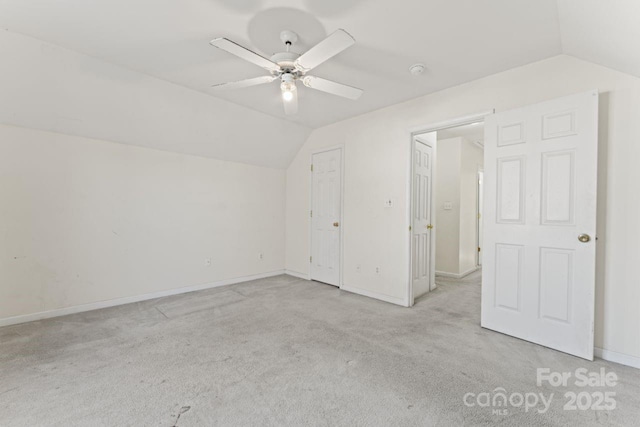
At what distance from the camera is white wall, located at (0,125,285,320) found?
9.25 feet

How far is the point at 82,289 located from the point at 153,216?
3.64 feet

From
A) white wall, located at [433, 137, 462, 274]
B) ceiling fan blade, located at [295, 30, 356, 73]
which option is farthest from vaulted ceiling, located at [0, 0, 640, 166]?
white wall, located at [433, 137, 462, 274]

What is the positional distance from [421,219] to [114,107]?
4046mm

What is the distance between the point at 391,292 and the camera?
11.8 feet

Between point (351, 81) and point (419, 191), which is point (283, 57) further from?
point (419, 191)

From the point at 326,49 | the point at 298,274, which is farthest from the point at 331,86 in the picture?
the point at 298,274

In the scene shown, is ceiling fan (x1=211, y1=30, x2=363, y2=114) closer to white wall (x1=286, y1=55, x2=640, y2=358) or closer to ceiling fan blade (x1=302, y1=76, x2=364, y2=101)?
ceiling fan blade (x1=302, y1=76, x2=364, y2=101)

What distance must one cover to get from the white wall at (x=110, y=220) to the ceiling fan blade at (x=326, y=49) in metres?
2.70

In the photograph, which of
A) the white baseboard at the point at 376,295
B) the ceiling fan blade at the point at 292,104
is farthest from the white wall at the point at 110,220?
the ceiling fan blade at the point at 292,104

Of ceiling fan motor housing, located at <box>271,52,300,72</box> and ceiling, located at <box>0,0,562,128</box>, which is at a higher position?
ceiling, located at <box>0,0,562,128</box>

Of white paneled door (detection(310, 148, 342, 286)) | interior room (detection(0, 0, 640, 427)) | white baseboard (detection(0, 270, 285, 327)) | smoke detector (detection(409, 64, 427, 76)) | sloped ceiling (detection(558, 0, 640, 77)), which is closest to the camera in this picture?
sloped ceiling (detection(558, 0, 640, 77))

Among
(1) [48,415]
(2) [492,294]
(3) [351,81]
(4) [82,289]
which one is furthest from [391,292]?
(4) [82,289]

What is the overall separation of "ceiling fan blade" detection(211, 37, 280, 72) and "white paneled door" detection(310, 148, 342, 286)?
7.59 ft

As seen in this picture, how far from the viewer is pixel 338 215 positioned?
4.33m
